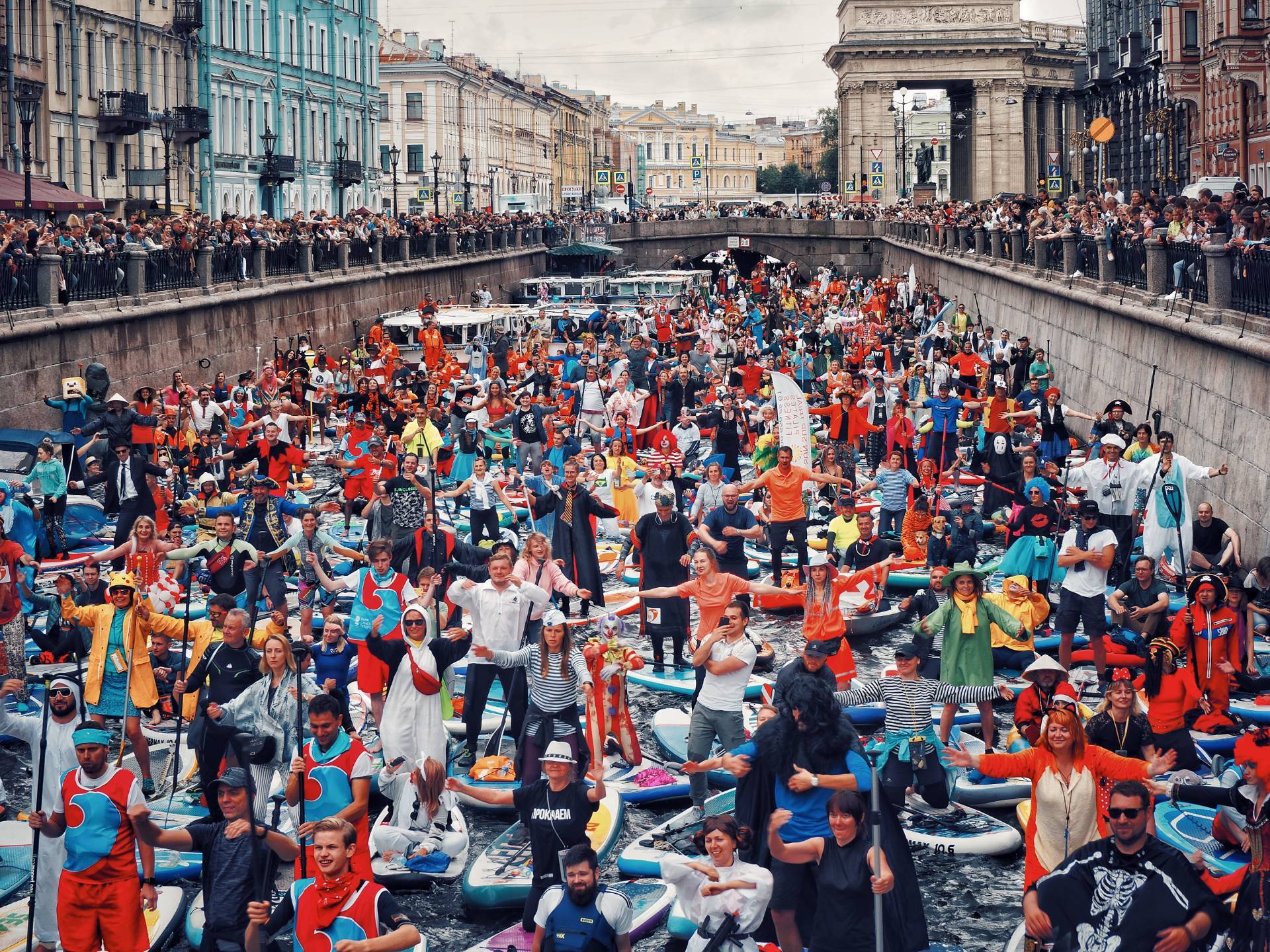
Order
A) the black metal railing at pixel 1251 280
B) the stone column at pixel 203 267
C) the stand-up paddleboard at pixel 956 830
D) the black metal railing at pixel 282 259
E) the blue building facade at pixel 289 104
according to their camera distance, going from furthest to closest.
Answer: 1. the blue building facade at pixel 289 104
2. the black metal railing at pixel 282 259
3. the stone column at pixel 203 267
4. the black metal railing at pixel 1251 280
5. the stand-up paddleboard at pixel 956 830

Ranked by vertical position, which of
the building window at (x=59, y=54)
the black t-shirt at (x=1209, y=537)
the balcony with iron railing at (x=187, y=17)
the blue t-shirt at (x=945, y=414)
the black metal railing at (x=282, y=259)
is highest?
the balcony with iron railing at (x=187, y=17)

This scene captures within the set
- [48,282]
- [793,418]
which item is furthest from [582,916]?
[48,282]

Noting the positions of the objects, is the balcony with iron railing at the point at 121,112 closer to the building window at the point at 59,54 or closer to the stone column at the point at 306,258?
the building window at the point at 59,54

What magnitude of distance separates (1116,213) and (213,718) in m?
21.1

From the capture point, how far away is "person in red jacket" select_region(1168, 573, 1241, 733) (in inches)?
430

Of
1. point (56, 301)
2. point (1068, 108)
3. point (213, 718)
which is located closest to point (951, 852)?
point (213, 718)

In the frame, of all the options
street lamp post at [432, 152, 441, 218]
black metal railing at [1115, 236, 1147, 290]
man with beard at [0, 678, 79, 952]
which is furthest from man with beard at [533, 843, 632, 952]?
street lamp post at [432, 152, 441, 218]

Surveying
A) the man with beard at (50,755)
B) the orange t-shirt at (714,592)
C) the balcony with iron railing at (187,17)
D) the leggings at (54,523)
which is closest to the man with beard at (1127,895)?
the man with beard at (50,755)

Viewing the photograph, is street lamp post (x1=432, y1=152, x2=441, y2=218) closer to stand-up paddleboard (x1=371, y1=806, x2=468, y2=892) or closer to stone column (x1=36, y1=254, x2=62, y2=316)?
stone column (x1=36, y1=254, x2=62, y2=316)

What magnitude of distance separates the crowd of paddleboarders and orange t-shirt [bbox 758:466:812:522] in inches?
1.9

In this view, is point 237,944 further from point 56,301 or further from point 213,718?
point 56,301

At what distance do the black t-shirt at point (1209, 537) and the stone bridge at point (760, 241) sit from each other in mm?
56894

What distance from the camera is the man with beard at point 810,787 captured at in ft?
23.4

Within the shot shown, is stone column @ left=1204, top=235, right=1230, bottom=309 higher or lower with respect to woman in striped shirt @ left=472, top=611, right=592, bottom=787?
higher
